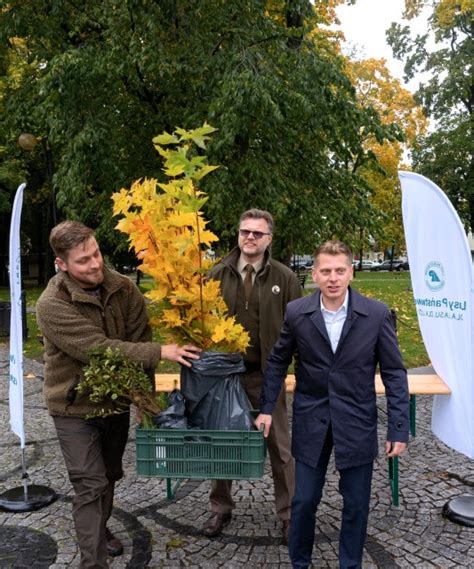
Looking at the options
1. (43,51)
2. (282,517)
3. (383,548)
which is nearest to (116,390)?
(282,517)

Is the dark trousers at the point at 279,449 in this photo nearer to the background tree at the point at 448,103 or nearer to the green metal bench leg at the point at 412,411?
the green metal bench leg at the point at 412,411

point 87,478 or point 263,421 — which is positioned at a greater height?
point 263,421

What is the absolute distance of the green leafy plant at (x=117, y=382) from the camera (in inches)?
108

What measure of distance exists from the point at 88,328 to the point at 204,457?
2.77 feet

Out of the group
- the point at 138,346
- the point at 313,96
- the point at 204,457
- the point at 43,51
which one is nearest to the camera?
the point at 204,457

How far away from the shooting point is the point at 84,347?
284cm

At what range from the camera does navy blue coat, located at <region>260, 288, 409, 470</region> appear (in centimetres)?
282

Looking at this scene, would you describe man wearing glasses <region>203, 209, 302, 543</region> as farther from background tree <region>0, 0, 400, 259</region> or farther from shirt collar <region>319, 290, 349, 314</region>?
background tree <region>0, 0, 400, 259</region>

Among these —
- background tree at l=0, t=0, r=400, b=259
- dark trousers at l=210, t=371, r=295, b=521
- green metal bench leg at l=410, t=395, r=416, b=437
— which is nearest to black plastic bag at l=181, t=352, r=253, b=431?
dark trousers at l=210, t=371, r=295, b=521

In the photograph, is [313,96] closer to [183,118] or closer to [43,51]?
[183,118]

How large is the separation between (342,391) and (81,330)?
131 centimetres

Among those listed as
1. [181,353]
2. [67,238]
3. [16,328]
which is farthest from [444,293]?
[16,328]

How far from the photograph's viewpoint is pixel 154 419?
288 centimetres

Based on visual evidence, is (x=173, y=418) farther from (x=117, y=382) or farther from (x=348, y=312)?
(x=348, y=312)
